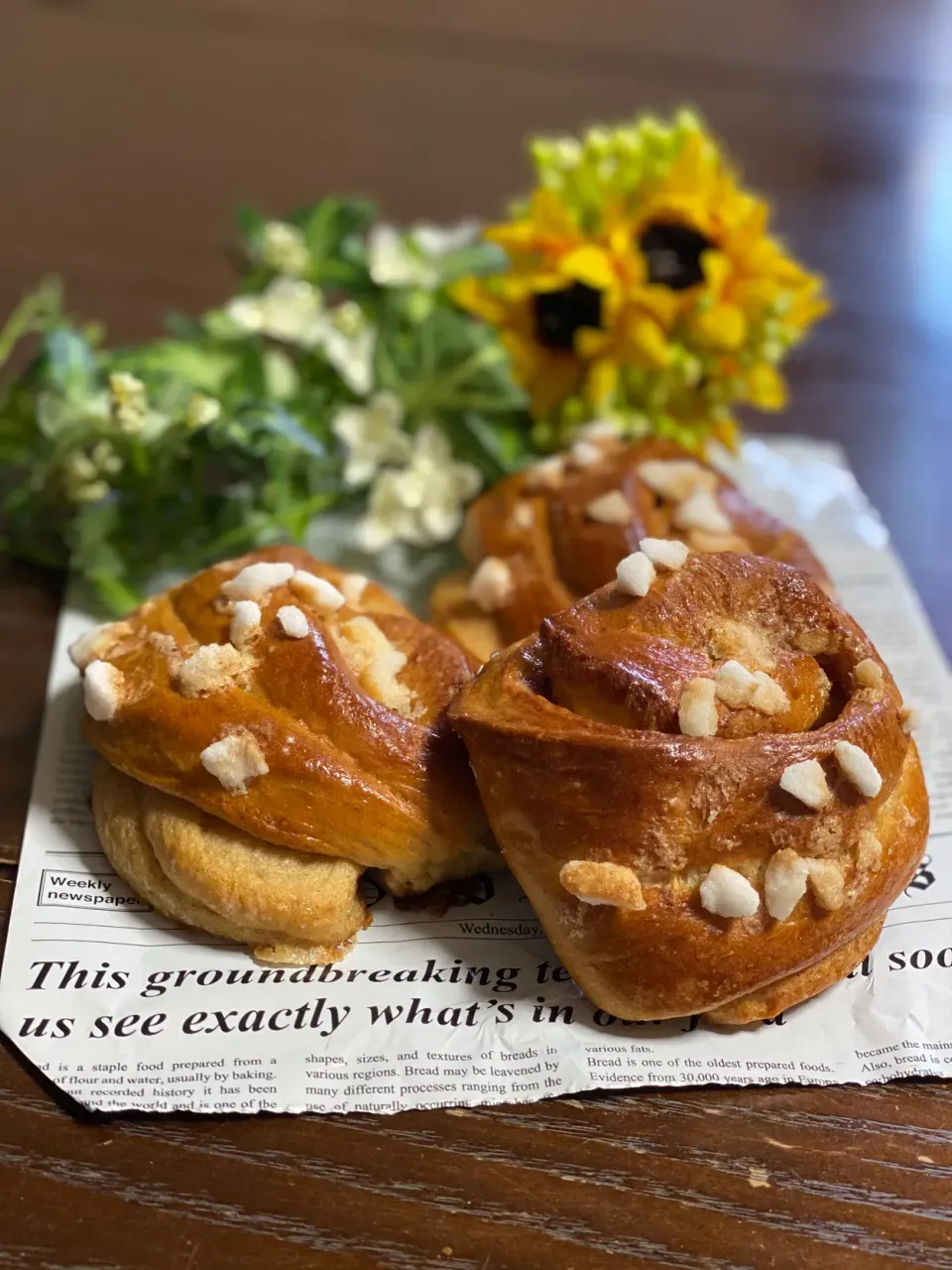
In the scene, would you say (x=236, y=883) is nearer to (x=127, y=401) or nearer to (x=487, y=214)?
(x=127, y=401)

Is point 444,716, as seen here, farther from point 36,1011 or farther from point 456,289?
point 456,289

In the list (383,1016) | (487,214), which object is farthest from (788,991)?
(487,214)

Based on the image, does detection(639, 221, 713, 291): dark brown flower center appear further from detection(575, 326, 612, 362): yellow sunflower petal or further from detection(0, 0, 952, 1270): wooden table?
detection(0, 0, 952, 1270): wooden table

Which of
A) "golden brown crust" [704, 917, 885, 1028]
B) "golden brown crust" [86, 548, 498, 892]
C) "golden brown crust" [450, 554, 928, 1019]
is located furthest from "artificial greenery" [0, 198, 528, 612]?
"golden brown crust" [704, 917, 885, 1028]

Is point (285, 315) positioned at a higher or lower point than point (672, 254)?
lower

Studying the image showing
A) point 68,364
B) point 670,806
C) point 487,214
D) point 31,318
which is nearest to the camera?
point 670,806

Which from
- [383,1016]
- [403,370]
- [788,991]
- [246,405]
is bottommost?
[383,1016]

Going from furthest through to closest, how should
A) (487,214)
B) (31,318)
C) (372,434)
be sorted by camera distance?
1. (487,214)
2. (31,318)
3. (372,434)
